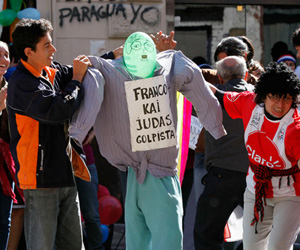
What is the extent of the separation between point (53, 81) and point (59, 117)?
413 mm

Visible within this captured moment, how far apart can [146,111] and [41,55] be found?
0.80 meters

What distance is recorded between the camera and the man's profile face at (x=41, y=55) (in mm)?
4309

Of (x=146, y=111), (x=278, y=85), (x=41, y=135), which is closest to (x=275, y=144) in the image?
(x=278, y=85)

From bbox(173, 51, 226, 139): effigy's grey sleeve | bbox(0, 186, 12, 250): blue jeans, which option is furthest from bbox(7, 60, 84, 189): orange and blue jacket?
bbox(0, 186, 12, 250): blue jeans

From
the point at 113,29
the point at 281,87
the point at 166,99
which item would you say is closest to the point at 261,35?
the point at 113,29

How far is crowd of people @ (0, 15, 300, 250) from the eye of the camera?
13.4 feet

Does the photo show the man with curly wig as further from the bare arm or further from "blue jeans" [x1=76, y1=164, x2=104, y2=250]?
"blue jeans" [x1=76, y1=164, x2=104, y2=250]

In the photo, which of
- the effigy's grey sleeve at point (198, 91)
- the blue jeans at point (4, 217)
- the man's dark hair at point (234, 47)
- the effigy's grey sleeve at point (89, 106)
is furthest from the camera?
the man's dark hair at point (234, 47)

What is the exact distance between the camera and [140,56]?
4.07 meters

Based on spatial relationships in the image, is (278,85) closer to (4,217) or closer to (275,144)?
(275,144)

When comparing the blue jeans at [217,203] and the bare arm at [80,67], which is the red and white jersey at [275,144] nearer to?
the blue jeans at [217,203]

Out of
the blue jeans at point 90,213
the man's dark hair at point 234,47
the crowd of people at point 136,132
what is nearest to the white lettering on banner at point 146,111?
the crowd of people at point 136,132

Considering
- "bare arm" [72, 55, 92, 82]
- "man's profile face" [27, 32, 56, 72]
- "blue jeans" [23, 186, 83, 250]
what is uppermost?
"man's profile face" [27, 32, 56, 72]

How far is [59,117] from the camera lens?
13.4ft
